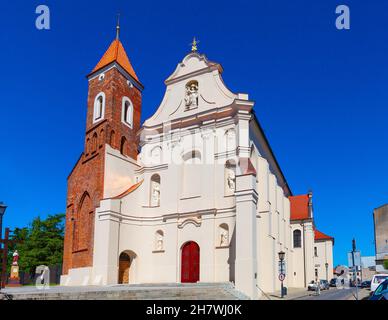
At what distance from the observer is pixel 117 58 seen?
3247 centimetres

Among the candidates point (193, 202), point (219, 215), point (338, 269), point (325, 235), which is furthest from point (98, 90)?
point (325, 235)

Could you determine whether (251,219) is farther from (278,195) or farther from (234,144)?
(278,195)

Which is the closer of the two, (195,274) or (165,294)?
(165,294)

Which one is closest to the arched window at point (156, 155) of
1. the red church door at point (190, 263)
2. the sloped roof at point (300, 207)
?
the red church door at point (190, 263)

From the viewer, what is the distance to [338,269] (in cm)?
1797

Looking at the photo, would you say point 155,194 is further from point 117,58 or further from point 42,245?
point 42,245

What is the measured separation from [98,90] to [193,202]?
11.9m

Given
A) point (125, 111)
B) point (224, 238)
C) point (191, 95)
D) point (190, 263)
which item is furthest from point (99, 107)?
point (224, 238)

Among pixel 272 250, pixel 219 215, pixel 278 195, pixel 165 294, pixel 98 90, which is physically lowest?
pixel 165 294

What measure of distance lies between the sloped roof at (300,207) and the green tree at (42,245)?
27405mm

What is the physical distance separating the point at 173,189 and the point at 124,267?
20.0 ft

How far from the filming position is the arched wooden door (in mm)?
27188

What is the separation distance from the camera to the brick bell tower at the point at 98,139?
28.2m

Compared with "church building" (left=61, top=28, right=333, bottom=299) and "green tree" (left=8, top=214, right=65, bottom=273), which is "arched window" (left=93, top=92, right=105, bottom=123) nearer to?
"church building" (left=61, top=28, right=333, bottom=299)
